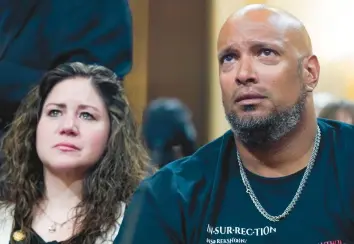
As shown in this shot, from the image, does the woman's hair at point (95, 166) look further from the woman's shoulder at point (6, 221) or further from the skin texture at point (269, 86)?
the skin texture at point (269, 86)

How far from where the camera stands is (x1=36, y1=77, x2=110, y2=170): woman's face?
106 centimetres

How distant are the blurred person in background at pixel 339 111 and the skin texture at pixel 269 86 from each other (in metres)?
0.44

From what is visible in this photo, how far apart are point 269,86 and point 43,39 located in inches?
24.3

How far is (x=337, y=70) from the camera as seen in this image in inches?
53.5

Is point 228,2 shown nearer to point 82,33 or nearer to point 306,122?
point 82,33

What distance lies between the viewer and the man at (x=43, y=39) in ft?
4.15

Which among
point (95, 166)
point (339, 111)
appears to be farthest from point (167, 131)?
point (339, 111)

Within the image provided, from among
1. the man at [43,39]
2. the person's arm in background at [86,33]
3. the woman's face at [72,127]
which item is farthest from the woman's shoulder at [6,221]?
the person's arm in background at [86,33]

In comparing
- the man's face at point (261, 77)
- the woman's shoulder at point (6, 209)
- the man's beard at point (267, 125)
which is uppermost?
the man's face at point (261, 77)

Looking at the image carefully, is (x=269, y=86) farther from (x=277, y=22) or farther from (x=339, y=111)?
(x=339, y=111)

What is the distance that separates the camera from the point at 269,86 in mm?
820

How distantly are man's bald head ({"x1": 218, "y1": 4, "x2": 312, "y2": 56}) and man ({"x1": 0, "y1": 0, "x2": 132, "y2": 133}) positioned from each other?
18.7 inches

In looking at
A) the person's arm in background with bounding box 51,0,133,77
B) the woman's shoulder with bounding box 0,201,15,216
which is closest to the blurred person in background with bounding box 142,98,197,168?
the person's arm in background with bounding box 51,0,133,77

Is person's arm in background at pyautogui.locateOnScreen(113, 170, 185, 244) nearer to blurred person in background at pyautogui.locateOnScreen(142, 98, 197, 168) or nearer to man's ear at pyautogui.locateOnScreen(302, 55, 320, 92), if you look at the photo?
man's ear at pyautogui.locateOnScreen(302, 55, 320, 92)
